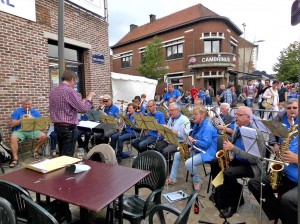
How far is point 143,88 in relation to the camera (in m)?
13.5

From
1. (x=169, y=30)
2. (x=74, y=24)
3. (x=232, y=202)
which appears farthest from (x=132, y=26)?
(x=232, y=202)

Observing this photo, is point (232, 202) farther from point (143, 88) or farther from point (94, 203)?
point (143, 88)

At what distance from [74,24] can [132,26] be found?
28781 millimetres

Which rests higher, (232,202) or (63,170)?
(63,170)

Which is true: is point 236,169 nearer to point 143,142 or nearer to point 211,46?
point 143,142

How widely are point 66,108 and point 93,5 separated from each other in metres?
5.66

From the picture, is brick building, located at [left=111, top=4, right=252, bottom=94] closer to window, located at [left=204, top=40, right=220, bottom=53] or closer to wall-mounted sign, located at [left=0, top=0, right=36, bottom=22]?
window, located at [left=204, top=40, right=220, bottom=53]

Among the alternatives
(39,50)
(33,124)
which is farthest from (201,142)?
(39,50)

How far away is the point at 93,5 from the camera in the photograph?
8.09 meters

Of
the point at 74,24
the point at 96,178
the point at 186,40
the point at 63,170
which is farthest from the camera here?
the point at 186,40

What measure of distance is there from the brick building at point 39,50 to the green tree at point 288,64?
83.6 ft

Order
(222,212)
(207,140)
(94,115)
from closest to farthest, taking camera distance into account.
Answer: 1. (222,212)
2. (207,140)
3. (94,115)

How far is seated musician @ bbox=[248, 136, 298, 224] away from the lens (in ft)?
8.23

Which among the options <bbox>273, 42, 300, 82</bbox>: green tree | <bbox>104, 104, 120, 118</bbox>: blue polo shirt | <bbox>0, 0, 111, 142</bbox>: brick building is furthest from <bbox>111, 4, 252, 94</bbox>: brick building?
<bbox>104, 104, 120, 118</bbox>: blue polo shirt
